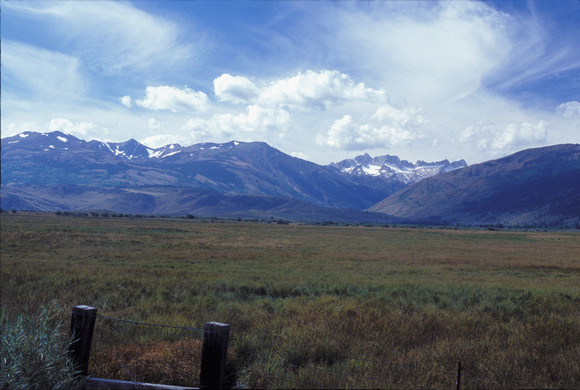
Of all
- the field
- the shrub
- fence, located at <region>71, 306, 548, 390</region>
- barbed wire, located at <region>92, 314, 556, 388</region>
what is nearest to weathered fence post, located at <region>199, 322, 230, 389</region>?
fence, located at <region>71, 306, 548, 390</region>

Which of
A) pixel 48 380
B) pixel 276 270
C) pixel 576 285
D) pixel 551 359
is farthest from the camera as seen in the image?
pixel 276 270

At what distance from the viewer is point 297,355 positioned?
21.5ft

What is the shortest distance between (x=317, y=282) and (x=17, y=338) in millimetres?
13033

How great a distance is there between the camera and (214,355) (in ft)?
14.5

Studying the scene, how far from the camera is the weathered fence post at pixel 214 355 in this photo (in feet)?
14.5

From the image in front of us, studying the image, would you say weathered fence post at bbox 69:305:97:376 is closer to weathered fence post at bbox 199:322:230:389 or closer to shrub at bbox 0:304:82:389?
shrub at bbox 0:304:82:389

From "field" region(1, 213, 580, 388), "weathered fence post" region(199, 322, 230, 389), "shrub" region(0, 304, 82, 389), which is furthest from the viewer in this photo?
"field" region(1, 213, 580, 388)

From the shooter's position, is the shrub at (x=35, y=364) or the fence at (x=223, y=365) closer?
the fence at (x=223, y=365)

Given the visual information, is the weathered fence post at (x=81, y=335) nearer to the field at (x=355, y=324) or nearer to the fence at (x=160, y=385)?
the fence at (x=160, y=385)

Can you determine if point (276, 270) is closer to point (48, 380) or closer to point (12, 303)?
point (12, 303)

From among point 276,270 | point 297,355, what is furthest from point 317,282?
point 297,355

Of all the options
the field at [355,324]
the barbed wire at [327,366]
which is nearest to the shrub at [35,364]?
the barbed wire at [327,366]

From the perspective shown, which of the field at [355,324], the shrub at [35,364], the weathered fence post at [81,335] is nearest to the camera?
the shrub at [35,364]

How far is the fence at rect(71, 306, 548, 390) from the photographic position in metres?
4.48
